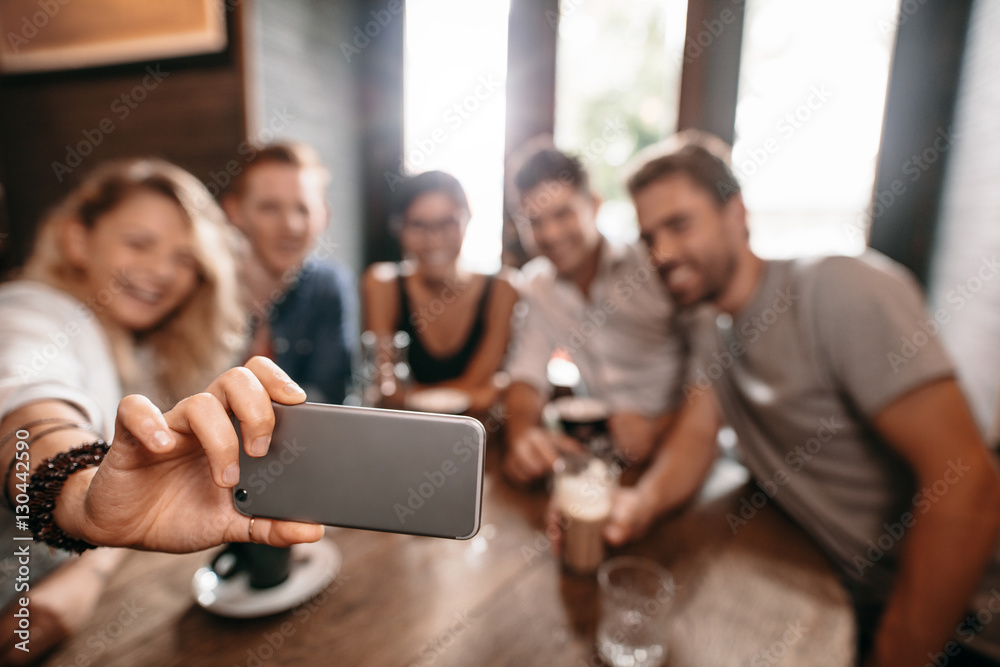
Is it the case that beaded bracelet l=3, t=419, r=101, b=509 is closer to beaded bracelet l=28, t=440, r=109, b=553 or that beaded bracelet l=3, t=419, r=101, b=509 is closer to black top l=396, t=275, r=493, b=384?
beaded bracelet l=28, t=440, r=109, b=553

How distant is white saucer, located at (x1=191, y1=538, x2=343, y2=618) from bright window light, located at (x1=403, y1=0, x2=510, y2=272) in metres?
2.05

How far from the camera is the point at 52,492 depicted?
613 millimetres

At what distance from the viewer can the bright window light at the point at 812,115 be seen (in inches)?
88.0

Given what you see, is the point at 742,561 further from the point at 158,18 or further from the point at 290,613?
the point at 158,18

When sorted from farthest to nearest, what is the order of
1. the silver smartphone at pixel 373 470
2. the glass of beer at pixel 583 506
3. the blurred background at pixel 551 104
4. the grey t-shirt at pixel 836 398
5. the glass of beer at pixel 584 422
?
the blurred background at pixel 551 104, the glass of beer at pixel 584 422, the grey t-shirt at pixel 836 398, the glass of beer at pixel 583 506, the silver smartphone at pixel 373 470

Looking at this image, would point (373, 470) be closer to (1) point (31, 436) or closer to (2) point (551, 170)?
(1) point (31, 436)

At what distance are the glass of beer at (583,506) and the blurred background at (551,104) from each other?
1.75 metres

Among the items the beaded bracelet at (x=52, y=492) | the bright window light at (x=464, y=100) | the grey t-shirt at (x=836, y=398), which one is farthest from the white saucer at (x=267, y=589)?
the bright window light at (x=464, y=100)

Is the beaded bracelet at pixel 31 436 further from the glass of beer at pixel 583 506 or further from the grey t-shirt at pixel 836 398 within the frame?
the grey t-shirt at pixel 836 398

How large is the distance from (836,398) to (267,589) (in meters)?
1.27

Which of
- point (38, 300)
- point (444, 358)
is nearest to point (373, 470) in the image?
point (38, 300)

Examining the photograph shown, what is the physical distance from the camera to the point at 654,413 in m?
1.86

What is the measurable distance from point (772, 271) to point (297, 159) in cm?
176

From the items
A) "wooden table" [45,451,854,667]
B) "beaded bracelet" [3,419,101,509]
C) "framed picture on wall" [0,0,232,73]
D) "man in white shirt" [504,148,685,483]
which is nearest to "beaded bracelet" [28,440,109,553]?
"beaded bracelet" [3,419,101,509]
